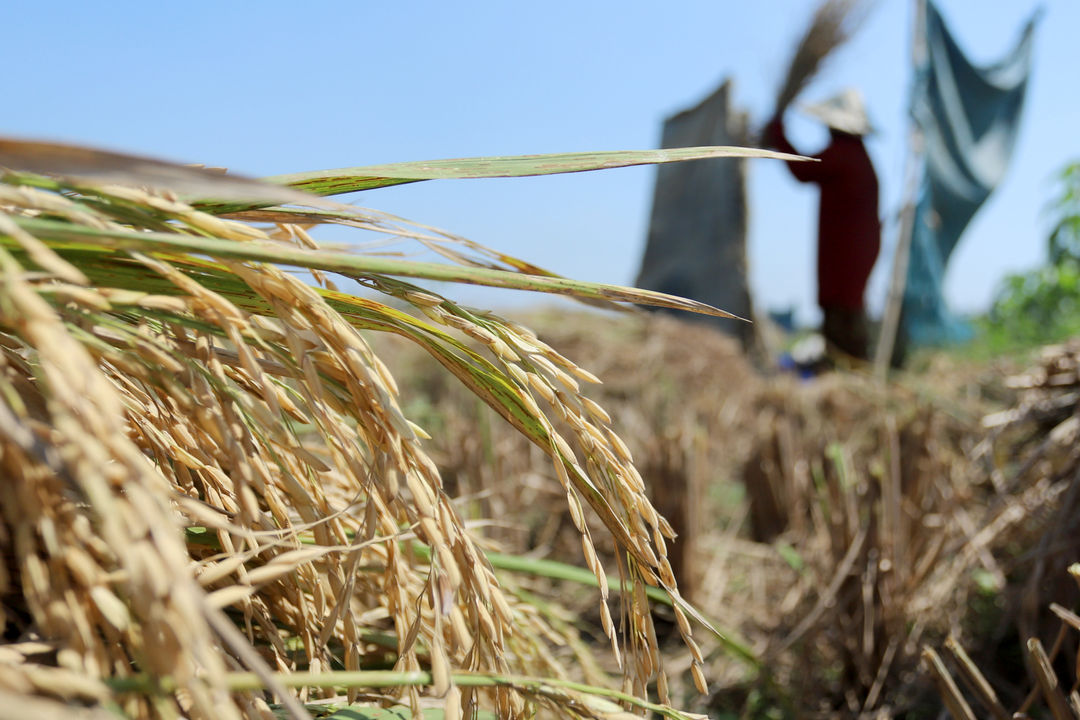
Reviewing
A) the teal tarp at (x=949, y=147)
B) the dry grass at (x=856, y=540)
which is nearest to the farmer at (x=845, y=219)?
the teal tarp at (x=949, y=147)

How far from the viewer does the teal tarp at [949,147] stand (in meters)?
6.55

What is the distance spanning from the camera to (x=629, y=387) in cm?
451

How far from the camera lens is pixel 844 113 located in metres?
6.50

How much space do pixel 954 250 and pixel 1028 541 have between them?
649 centimetres

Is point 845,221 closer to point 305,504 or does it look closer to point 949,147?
point 949,147

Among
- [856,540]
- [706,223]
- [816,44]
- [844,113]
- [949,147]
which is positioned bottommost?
[856,540]

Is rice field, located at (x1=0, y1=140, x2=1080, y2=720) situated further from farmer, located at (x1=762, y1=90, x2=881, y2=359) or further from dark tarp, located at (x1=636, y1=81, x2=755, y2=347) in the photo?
dark tarp, located at (x1=636, y1=81, x2=755, y2=347)

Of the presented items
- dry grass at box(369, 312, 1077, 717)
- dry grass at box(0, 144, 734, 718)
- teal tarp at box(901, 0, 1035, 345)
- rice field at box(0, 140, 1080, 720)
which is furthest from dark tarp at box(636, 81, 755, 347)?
dry grass at box(0, 144, 734, 718)

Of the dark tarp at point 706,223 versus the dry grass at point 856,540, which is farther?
the dark tarp at point 706,223

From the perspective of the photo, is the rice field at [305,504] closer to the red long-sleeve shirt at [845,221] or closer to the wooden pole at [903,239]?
the wooden pole at [903,239]

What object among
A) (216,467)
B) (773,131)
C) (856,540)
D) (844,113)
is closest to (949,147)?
(844,113)

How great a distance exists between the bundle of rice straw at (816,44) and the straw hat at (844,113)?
52cm

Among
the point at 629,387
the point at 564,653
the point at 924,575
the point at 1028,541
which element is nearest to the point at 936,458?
the point at 1028,541

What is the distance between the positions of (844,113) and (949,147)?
1.05 metres
